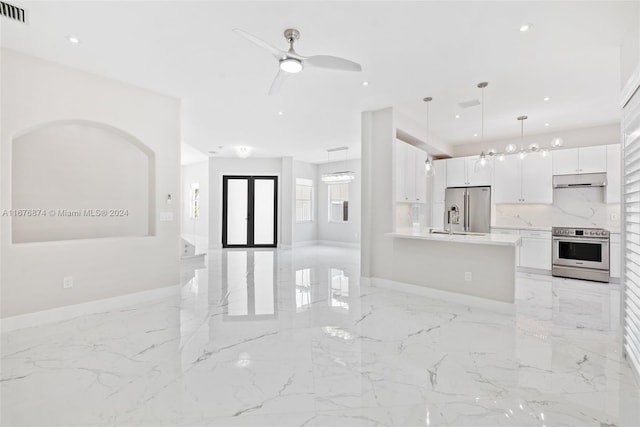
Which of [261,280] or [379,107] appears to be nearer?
[379,107]

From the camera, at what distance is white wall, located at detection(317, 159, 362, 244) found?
9453 mm

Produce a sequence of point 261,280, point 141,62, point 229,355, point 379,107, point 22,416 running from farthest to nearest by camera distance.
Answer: point 261,280
point 379,107
point 141,62
point 229,355
point 22,416

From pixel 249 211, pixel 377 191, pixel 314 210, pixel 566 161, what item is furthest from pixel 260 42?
pixel 314 210

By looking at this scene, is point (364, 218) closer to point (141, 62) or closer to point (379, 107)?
point (379, 107)

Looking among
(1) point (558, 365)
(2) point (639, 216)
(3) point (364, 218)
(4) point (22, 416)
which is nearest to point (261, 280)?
(3) point (364, 218)

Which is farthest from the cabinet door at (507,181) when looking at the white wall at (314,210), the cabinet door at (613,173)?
the white wall at (314,210)

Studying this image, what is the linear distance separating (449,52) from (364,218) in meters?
2.58

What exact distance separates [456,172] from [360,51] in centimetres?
462

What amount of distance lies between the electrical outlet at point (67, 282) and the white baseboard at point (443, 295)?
12.4 feet

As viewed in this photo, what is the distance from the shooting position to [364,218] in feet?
16.1

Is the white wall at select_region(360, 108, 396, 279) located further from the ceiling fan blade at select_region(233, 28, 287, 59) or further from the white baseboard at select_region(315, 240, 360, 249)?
the white baseboard at select_region(315, 240, 360, 249)

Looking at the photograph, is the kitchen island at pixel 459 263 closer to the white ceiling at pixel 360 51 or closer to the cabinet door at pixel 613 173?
the white ceiling at pixel 360 51

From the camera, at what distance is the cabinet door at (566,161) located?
18.4 feet

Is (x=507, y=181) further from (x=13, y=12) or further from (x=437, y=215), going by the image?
(x=13, y=12)
